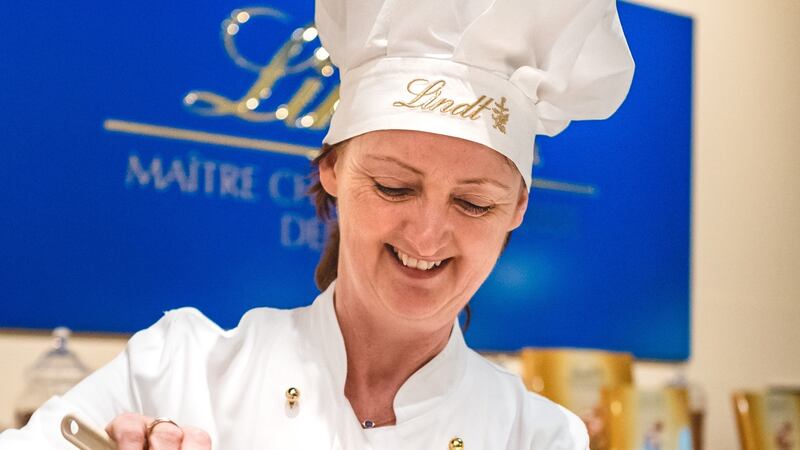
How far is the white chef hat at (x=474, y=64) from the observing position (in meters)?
1.20

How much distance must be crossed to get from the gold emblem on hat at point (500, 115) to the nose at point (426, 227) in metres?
0.12

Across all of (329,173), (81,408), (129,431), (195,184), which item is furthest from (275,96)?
(129,431)

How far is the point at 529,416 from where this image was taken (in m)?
1.33

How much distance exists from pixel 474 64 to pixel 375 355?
0.38m

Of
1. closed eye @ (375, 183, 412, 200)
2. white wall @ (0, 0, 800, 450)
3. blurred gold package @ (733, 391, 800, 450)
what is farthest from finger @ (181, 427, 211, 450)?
white wall @ (0, 0, 800, 450)

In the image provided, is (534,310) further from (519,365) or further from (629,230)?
(629,230)

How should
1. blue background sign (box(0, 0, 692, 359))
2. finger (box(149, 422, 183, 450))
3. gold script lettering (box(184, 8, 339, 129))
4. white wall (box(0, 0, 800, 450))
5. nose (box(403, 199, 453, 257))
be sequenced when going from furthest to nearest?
white wall (box(0, 0, 800, 450))
gold script lettering (box(184, 8, 339, 129))
blue background sign (box(0, 0, 692, 359))
nose (box(403, 199, 453, 257))
finger (box(149, 422, 183, 450))

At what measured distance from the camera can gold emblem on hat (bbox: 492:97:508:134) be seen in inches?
48.1

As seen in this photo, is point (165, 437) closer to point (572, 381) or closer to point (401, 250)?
point (401, 250)

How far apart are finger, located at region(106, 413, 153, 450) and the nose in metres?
0.35

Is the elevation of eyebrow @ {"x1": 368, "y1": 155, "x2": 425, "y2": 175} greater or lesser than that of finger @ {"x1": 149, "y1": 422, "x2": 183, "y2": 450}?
greater

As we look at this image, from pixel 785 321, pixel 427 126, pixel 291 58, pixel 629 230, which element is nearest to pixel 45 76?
pixel 291 58

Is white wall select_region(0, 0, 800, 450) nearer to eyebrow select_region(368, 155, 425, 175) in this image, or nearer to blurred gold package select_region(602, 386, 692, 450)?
blurred gold package select_region(602, 386, 692, 450)

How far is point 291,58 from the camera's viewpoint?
9.00 feet
